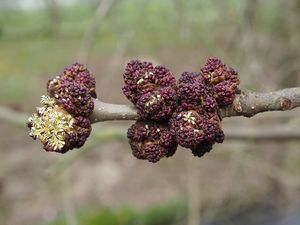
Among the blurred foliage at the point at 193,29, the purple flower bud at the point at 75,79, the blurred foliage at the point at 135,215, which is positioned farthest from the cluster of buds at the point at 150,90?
the blurred foliage at the point at 135,215

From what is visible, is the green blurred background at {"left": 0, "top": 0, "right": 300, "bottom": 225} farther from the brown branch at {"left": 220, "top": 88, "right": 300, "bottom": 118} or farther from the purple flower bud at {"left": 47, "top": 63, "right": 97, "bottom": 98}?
the brown branch at {"left": 220, "top": 88, "right": 300, "bottom": 118}

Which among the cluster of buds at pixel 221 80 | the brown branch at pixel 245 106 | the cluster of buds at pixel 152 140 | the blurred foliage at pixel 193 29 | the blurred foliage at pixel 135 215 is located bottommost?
the cluster of buds at pixel 152 140

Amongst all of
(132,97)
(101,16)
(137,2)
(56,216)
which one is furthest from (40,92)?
(132,97)

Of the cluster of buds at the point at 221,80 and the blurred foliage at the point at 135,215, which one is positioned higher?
the blurred foliage at the point at 135,215

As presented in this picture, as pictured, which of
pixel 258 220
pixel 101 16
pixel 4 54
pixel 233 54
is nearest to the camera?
pixel 101 16

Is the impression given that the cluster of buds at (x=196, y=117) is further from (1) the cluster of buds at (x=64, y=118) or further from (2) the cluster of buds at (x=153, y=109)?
(1) the cluster of buds at (x=64, y=118)

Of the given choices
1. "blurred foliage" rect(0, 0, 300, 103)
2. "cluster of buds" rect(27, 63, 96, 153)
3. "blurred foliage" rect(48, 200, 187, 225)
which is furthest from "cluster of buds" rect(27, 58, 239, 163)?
"blurred foliage" rect(48, 200, 187, 225)

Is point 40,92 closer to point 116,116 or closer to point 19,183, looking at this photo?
point 19,183
